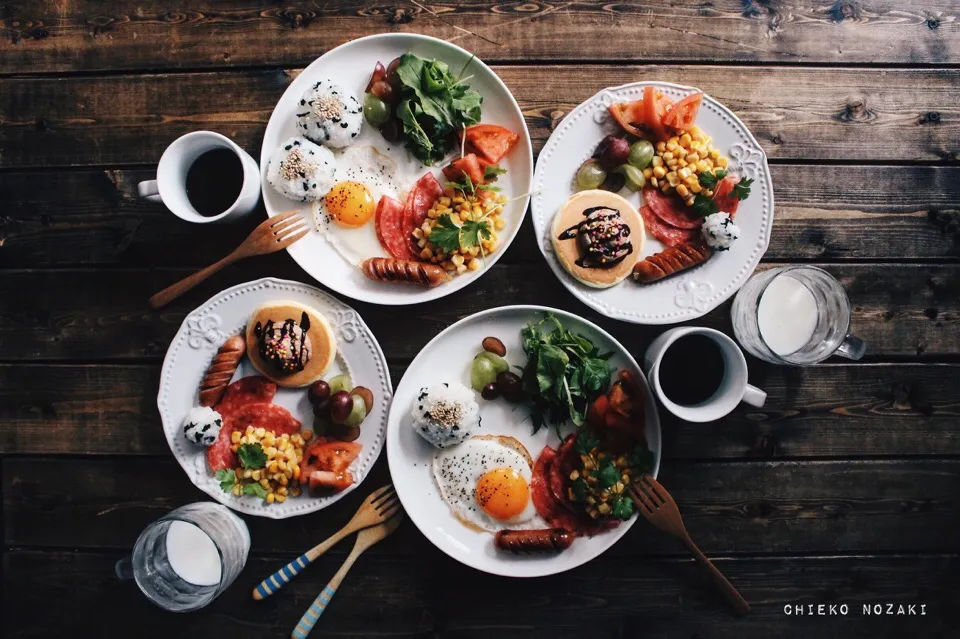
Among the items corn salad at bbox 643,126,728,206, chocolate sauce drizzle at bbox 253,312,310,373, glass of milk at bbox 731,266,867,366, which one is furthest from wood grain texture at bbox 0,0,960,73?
chocolate sauce drizzle at bbox 253,312,310,373

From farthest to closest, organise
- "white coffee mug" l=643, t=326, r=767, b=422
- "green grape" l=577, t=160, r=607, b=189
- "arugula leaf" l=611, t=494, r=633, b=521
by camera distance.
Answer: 1. "green grape" l=577, t=160, r=607, b=189
2. "arugula leaf" l=611, t=494, r=633, b=521
3. "white coffee mug" l=643, t=326, r=767, b=422

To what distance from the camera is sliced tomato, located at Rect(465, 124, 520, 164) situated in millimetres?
2387

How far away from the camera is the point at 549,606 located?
101 inches

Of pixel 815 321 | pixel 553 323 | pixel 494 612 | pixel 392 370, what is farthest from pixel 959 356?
pixel 392 370

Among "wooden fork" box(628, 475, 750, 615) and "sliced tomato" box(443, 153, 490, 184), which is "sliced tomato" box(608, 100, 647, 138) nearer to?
"sliced tomato" box(443, 153, 490, 184)

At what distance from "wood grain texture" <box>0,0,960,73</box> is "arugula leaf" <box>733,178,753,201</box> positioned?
2.07 feet

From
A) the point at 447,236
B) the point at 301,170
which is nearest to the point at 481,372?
the point at 447,236

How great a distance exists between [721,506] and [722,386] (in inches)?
24.9

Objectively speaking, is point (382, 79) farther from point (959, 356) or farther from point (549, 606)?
point (959, 356)

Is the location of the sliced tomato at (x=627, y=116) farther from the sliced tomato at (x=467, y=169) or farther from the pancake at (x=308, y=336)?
the pancake at (x=308, y=336)

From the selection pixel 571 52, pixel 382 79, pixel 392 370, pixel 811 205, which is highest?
pixel 571 52

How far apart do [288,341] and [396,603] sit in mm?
1191

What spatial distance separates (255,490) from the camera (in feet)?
7.61

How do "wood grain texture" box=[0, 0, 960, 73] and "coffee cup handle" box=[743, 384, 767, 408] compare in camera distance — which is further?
"wood grain texture" box=[0, 0, 960, 73]
